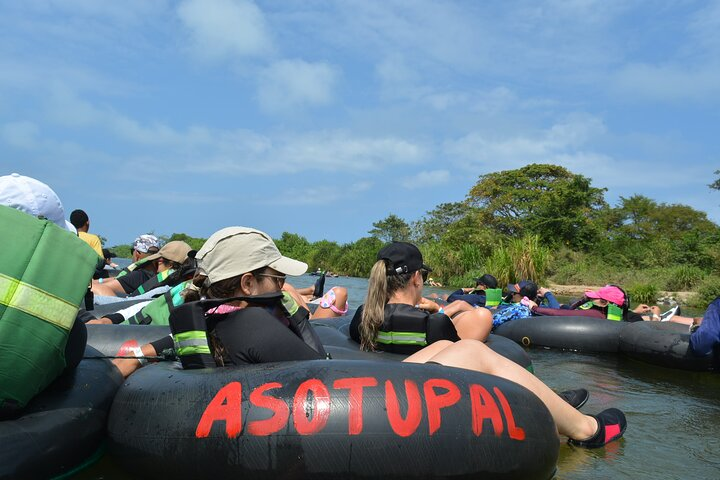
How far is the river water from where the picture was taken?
2.93 meters

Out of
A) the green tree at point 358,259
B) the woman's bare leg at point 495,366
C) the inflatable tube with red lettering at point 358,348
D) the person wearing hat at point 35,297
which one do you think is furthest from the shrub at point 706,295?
the green tree at point 358,259

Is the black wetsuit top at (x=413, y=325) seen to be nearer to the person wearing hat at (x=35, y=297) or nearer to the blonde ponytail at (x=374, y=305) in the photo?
the blonde ponytail at (x=374, y=305)

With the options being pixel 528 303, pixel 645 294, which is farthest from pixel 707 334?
pixel 645 294

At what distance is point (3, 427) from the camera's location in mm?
2250

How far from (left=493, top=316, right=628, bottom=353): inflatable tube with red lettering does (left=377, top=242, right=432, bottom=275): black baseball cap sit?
150 inches

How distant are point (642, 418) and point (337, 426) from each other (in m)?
2.61

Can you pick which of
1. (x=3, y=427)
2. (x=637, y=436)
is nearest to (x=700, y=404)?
(x=637, y=436)

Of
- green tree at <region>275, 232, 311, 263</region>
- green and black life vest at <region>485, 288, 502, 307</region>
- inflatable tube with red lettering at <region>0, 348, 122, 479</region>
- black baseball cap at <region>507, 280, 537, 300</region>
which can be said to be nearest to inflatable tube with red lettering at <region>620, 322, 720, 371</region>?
green and black life vest at <region>485, 288, 502, 307</region>

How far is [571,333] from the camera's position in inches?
280

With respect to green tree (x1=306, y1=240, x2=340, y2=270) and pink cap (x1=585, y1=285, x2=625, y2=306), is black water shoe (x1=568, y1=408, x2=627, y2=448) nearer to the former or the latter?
pink cap (x1=585, y1=285, x2=625, y2=306)

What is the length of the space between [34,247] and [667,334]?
568 centimetres

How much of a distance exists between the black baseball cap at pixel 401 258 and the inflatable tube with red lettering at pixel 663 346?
128 inches

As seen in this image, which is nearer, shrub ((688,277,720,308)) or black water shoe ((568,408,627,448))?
black water shoe ((568,408,627,448))

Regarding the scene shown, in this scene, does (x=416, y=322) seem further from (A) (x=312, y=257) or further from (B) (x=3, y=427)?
(A) (x=312, y=257)
